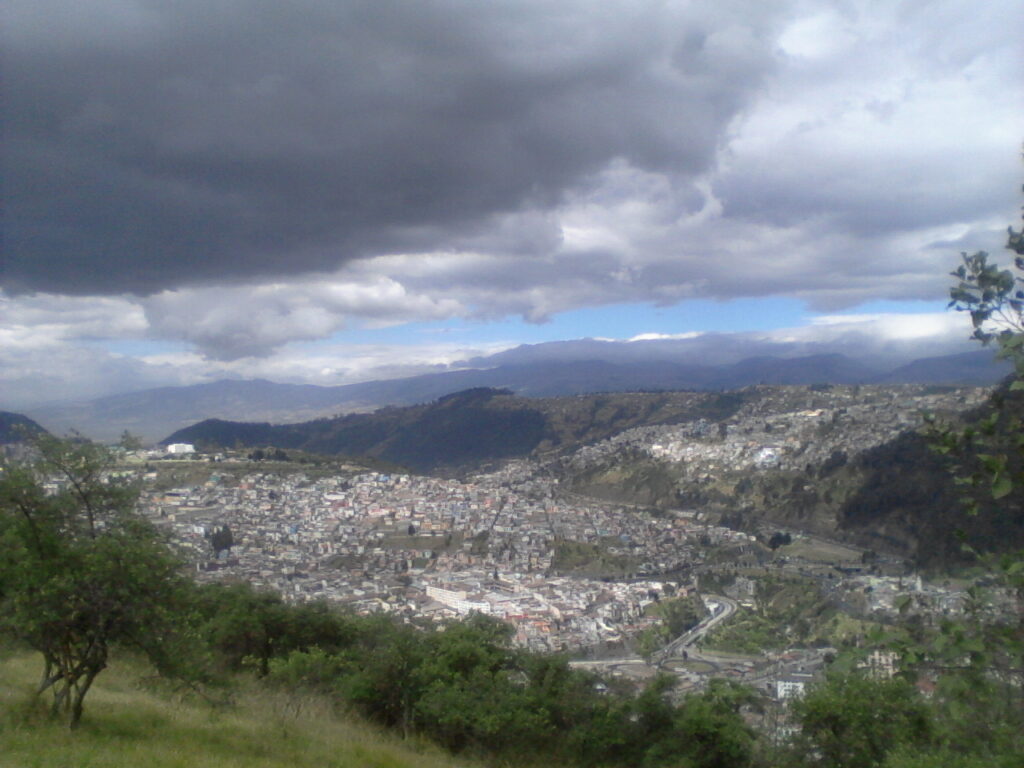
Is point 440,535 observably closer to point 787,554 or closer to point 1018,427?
point 787,554

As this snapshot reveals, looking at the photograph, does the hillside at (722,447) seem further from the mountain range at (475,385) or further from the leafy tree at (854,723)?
the mountain range at (475,385)

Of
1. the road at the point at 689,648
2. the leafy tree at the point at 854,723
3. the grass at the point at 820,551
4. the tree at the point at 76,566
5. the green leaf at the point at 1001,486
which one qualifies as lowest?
the grass at the point at 820,551

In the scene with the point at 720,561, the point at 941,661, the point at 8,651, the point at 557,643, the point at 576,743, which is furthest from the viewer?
the point at 720,561

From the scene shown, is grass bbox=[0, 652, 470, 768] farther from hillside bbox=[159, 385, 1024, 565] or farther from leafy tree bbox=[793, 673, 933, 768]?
hillside bbox=[159, 385, 1024, 565]

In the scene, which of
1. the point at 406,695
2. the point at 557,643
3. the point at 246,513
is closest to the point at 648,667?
the point at 557,643

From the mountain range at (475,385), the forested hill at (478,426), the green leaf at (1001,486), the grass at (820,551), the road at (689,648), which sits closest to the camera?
the green leaf at (1001,486)

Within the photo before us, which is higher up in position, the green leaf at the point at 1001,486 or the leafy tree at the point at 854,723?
the green leaf at the point at 1001,486

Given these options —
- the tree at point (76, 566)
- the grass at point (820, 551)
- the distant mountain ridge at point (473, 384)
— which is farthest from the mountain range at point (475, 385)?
the tree at point (76, 566)
